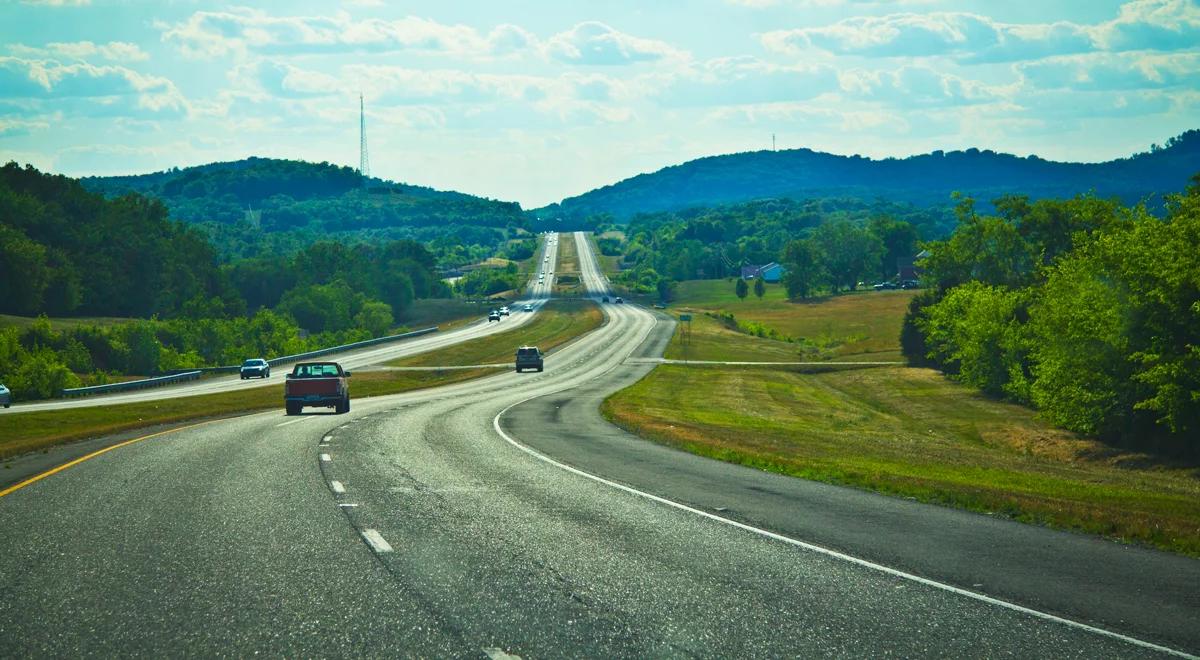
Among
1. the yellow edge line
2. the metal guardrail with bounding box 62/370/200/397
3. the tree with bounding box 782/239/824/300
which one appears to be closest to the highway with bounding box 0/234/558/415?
the metal guardrail with bounding box 62/370/200/397

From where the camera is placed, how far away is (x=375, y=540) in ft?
42.0

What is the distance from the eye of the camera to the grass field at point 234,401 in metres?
36.2

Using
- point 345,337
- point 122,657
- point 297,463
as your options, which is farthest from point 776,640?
point 345,337

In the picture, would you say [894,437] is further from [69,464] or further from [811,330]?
[811,330]

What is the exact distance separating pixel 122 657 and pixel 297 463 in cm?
1378

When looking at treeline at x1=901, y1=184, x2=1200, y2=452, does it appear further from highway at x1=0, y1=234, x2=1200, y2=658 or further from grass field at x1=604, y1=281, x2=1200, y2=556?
highway at x1=0, y1=234, x2=1200, y2=658

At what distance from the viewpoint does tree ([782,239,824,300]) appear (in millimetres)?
192000

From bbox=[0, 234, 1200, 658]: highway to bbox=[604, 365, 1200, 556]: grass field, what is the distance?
1499 mm

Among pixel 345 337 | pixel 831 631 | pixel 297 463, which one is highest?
pixel 831 631

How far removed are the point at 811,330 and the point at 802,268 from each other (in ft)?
134

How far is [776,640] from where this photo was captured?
8.66m

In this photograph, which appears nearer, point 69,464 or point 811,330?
point 69,464

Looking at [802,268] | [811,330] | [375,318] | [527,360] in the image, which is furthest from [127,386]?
[802,268]

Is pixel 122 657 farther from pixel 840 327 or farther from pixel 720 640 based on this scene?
pixel 840 327
